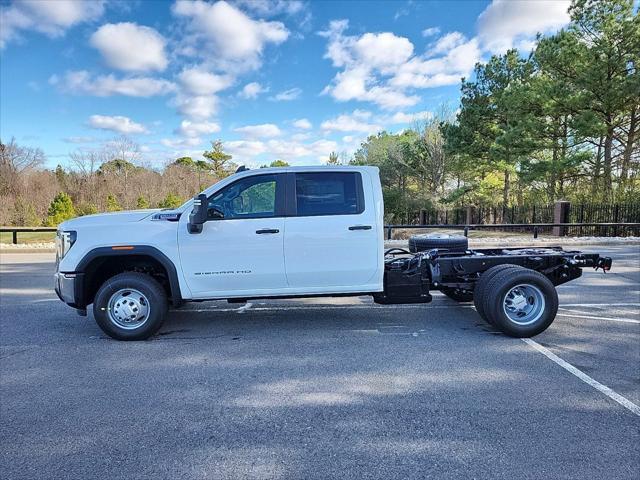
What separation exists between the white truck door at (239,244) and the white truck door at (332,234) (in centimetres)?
17

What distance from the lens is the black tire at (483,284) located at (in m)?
5.36

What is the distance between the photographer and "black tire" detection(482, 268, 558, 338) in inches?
203

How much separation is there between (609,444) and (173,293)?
175 inches

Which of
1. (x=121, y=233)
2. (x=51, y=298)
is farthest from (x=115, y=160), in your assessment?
(x=121, y=233)

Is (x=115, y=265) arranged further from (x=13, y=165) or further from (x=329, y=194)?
(x=13, y=165)

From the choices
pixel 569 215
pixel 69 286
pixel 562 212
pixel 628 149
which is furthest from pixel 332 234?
pixel 628 149

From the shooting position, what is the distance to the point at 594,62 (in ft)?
70.8

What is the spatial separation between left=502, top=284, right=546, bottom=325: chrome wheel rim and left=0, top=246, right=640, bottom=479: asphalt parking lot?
1.11ft

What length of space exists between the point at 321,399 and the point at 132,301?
284cm

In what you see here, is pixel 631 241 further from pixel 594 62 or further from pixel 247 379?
pixel 247 379

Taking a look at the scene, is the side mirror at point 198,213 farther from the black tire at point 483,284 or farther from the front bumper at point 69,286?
the black tire at point 483,284

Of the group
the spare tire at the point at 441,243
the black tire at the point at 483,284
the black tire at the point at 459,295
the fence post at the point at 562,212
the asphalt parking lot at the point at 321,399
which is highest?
the fence post at the point at 562,212

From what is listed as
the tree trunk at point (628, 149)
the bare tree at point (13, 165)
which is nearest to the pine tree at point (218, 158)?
the bare tree at point (13, 165)

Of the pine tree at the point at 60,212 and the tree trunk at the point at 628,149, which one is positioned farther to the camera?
the pine tree at the point at 60,212
